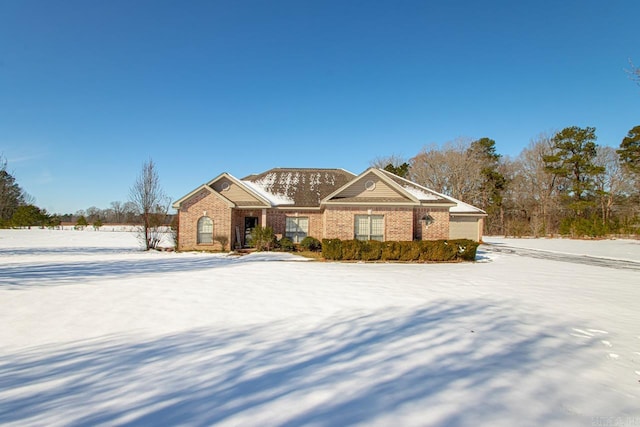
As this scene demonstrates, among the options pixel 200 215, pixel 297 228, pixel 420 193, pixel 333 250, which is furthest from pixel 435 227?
pixel 200 215

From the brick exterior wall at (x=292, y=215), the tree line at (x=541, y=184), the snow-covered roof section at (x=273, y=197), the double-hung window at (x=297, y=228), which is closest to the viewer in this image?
the brick exterior wall at (x=292, y=215)

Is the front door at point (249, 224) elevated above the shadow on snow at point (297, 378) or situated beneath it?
elevated above

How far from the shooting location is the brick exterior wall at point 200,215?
19250 millimetres

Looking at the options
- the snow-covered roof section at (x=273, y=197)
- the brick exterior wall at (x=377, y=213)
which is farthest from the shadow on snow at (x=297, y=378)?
the snow-covered roof section at (x=273, y=197)

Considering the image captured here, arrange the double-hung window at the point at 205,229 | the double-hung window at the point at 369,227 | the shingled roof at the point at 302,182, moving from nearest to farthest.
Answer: the double-hung window at the point at 369,227, the double-hung window at the point at 205,229, the shingled roof at the point at 302,182

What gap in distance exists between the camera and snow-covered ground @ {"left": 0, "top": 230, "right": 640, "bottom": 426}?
9.96 feet

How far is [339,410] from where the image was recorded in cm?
299

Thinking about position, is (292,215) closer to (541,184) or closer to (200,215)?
(200,215)

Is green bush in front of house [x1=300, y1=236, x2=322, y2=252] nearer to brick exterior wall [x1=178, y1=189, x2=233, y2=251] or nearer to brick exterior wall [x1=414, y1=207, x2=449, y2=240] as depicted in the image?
brick exterior wall [x1=178, y1=189, x2=233, y2=251]

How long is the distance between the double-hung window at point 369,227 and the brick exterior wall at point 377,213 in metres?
0.26

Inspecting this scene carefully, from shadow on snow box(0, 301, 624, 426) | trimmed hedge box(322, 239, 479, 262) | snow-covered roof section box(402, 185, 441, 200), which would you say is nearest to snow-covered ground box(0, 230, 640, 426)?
shadow on snow box(0, 301, 624, 426)

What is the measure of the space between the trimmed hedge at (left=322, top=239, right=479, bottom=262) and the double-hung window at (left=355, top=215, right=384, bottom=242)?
289 cm

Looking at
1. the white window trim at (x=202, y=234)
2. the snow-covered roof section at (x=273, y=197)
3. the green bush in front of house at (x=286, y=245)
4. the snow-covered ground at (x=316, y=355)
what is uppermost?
the snow-covered roof section at (x=273, y=197)

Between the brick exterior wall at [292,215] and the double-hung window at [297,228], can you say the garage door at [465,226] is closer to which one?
the brick exterior wall at [292,215]
